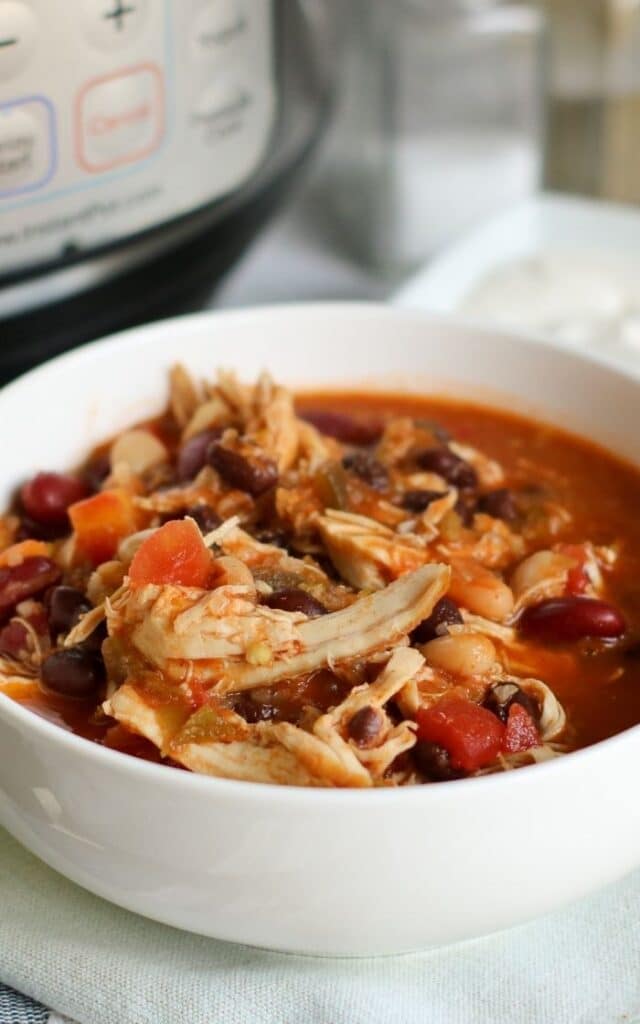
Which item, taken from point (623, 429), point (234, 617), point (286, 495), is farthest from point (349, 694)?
point (623, 429)

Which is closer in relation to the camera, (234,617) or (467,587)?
(234,617)

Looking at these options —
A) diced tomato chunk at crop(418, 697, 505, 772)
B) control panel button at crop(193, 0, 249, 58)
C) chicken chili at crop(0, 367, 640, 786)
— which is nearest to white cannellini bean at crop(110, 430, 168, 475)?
chicken chili at crop(0, 367, 640, 786)

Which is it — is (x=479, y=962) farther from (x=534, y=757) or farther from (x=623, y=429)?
(x=623, y=429)

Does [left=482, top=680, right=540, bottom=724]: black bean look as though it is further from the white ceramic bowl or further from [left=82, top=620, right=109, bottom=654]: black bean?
[left=82, top=620, right=109, bottom=654]: black bean

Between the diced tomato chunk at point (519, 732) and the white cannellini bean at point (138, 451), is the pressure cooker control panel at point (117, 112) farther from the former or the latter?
the diced tomato chunk at point (519, 732)

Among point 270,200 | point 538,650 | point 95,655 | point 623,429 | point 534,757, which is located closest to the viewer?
point 534,757

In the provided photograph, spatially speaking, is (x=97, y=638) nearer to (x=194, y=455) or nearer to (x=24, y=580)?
(x=24, y=580)

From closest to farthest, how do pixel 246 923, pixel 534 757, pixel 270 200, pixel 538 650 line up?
pixel 246 923 → pixel 534 757 → pixel 538 650 → pixel 270 200
